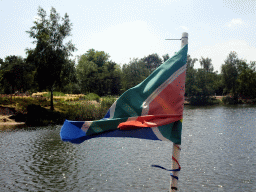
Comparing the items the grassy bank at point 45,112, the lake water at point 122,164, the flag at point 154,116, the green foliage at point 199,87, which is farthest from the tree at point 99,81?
the flag at point 154,116

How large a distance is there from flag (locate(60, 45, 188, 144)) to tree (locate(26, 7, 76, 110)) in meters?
→ 32.7

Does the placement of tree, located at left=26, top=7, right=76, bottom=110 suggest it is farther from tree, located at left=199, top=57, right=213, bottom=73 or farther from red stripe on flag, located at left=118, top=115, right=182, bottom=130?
tree, located at left=199, top=57, right=213, bottom=73

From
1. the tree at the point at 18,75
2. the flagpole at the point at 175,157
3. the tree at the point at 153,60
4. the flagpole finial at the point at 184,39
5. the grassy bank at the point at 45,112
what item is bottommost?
the grassy bank at the point at 45,112

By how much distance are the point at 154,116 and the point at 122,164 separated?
448 inches

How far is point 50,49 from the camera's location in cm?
3606

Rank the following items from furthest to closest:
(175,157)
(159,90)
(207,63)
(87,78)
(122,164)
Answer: (207,63)
(87,78)
(122,164)
(159,90)
(175,157)

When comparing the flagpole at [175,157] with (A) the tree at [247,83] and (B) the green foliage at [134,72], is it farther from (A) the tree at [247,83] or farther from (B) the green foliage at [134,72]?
(A) the tree at [247,83]

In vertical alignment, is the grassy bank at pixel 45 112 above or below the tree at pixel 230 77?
below

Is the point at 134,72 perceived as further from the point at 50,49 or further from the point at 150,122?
the point at 150,122

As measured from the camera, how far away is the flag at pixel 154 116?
4.83 meters

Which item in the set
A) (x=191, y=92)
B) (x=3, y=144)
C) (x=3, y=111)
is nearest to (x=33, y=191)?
(x=3, y=144)

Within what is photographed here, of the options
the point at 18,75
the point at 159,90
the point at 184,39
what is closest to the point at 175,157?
the point at 159,90

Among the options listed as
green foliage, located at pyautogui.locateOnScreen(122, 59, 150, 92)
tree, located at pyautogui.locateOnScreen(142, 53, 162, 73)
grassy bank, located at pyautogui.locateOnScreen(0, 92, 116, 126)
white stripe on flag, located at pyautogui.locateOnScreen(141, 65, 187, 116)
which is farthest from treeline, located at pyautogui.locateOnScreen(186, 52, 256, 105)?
white stripe on flag, located at pyautogui.locateOnScreen(141, 65, 187, 116)

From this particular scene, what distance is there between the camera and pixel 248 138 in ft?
77.0
